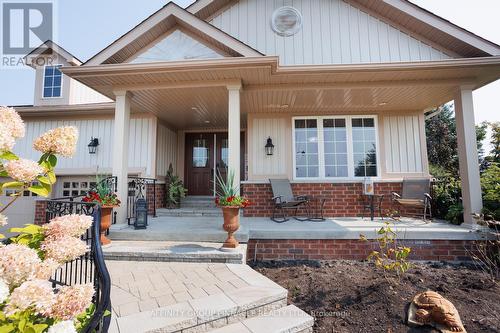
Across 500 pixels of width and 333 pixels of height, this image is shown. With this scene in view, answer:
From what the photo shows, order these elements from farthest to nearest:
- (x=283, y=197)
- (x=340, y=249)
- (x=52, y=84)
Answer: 1. (x=52, y=84)
2. (x=283, y=197)
3. (x=340, y=249)

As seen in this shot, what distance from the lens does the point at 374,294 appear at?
2.47 metres

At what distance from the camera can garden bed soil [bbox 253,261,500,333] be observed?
2.10 meters

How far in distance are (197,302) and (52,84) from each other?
28.9 ft

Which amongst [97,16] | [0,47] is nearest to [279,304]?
[97,16]

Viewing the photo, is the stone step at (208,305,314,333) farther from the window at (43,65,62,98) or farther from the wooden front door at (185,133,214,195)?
the window at (43,65,62,98)

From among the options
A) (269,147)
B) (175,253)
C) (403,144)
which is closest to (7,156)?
(175,253)

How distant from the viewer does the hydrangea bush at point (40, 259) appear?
750mm

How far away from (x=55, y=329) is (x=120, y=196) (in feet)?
12.9

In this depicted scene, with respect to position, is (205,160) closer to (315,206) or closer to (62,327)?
(315,206)

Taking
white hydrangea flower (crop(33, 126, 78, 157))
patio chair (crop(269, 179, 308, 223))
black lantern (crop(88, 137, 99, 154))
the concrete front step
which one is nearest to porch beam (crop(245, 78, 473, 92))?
patio chair (crop(269, 179, 308, 223))

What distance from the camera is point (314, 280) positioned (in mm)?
2896

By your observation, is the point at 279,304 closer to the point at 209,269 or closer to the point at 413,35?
the point at 209,269

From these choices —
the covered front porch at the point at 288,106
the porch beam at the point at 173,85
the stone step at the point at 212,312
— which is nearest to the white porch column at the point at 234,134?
the covered front porch at the point at 288,106

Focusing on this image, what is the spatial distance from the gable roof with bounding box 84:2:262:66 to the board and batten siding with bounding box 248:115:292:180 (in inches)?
91.5
